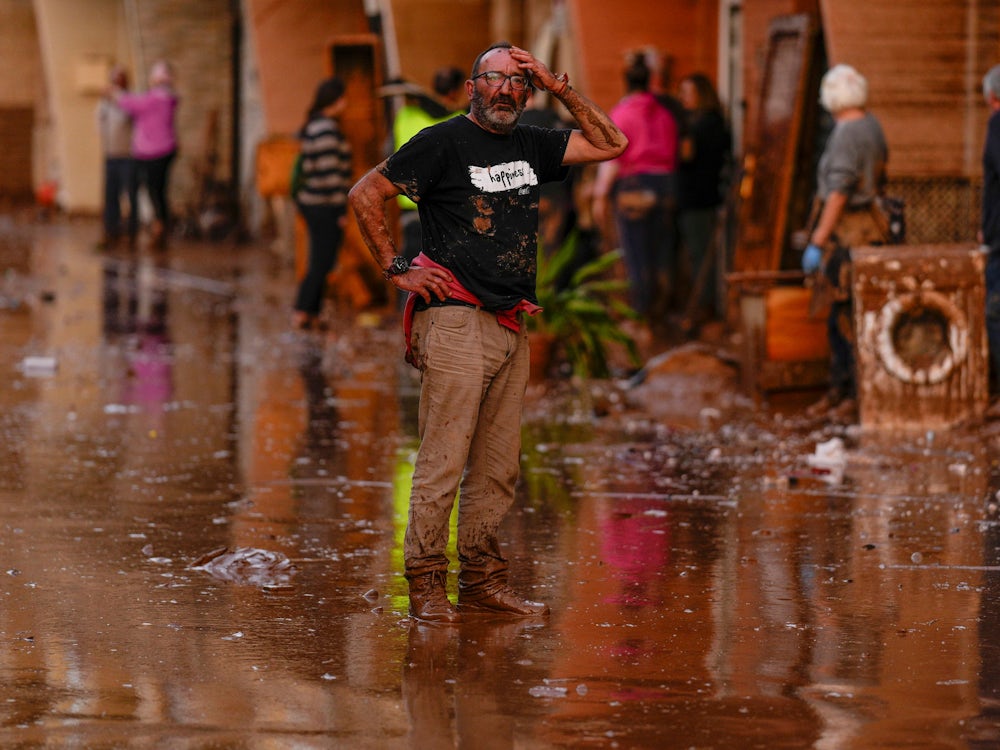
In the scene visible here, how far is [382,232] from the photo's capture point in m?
6.36

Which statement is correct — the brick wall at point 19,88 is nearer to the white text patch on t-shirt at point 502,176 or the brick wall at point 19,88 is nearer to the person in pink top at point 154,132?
the person in pink top at point 154,132

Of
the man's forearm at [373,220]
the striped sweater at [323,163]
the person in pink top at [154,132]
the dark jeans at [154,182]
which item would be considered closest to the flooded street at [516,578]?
the man's forearm at [373,220]

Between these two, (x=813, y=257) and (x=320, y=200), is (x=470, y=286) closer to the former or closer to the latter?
(x=813, y=257)

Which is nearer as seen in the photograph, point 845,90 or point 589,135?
point 589,135

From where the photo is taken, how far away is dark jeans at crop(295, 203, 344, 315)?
15.7 metres

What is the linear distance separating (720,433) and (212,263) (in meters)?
14.3

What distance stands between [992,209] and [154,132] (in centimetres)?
1575

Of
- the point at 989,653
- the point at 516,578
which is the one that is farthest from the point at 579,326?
the point at 989,653

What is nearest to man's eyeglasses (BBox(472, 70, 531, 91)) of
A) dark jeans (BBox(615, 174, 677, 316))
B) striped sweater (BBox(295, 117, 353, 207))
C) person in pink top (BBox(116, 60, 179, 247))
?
dark jeans (BBox(615, 174, 677, 316))

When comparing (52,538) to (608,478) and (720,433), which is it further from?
(720,433)

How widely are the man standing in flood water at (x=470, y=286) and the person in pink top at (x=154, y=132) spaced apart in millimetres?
18090

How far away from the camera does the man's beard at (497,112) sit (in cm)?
627

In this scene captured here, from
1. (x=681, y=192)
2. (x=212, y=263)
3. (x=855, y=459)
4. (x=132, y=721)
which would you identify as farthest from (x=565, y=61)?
(x=132, y=721)

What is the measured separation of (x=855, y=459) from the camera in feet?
31.1
